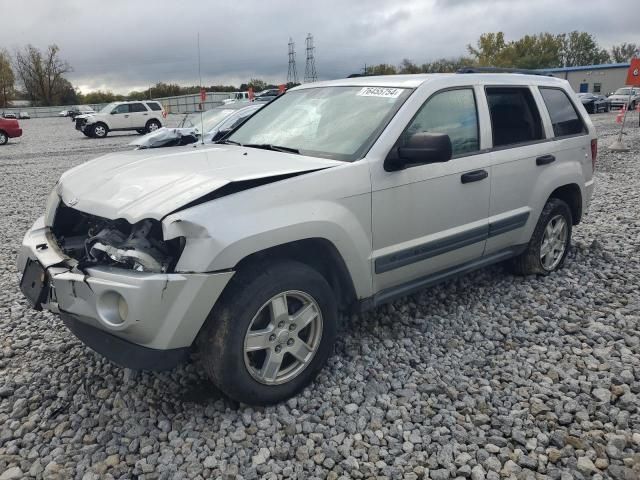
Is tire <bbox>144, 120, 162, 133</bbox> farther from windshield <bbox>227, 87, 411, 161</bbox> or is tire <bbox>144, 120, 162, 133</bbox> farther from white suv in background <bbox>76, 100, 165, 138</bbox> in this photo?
windshield <bbox>227, 87, 411, 161</bbox>

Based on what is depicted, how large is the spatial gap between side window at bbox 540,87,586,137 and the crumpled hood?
247 cm

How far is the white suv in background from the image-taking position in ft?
78.8

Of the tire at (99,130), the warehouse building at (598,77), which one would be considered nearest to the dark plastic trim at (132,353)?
the tire at (99,130)

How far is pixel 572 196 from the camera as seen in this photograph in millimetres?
4918

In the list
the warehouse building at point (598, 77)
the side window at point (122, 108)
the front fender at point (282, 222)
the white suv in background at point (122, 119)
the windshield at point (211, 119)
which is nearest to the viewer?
the front fender at point (282, 222)

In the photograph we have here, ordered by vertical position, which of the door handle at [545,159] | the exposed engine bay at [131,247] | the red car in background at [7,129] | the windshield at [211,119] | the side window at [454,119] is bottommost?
the exposed engine bay at [131,247]

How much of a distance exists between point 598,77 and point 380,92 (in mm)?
68737

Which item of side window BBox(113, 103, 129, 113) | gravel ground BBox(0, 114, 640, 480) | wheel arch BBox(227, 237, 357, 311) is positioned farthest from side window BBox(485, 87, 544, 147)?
side window BBox(113, 103, 129, 113)

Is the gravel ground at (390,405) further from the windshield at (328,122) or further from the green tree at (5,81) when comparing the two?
the green tree at (5,81)

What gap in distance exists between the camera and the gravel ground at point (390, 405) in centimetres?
253

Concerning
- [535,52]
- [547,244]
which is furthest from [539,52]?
[547,244]

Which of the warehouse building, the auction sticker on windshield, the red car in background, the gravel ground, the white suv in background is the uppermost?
the warehouse building

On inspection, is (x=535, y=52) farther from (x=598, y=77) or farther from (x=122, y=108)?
(x=122, y=108)

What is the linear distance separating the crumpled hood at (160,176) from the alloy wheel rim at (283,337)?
68 cm
